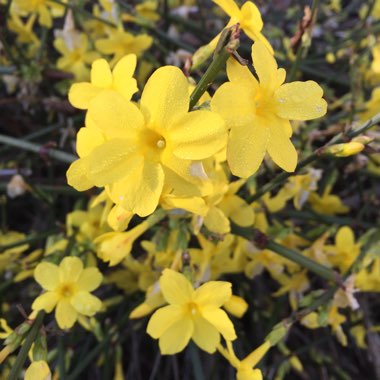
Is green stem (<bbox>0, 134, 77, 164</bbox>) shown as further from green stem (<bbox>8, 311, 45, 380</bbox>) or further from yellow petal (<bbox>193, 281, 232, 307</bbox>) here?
yellow petal (<bbox>193, 281, 232, 307</bbox>)

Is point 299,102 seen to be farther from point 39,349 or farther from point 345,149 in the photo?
point 39,349

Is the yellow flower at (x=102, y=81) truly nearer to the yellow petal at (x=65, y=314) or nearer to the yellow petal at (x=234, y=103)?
the yellow petal at (x=234, y=103)

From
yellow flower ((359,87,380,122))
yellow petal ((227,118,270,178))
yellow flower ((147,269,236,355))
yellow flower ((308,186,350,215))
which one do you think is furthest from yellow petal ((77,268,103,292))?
yellow flower ((359,87,380,122))

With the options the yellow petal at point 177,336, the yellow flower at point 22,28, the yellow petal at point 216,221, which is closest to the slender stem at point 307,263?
the yellow petal at point 216,221

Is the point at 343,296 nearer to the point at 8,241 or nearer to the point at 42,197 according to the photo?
the point at 42,197

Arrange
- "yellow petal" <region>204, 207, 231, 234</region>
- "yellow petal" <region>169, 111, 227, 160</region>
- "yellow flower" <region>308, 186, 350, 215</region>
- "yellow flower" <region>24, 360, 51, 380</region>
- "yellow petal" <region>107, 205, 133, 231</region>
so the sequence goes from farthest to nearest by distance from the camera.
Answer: "yellow flower" <region>308, 186, 350, 215</region> → "yellow petal" <region>204, 207, 231, 234</region> → "yellow flower" <region>24, 360, 51, 380</region> → "yellow petal" <region>107, 205, 133, 231</region> → "yellow petal" <region>169, 111, 227, 160</region>

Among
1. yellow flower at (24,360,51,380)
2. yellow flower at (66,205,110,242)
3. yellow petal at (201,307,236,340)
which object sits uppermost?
yellow petal at (201,307,236,340)

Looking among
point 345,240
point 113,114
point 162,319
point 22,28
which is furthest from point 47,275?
point 22,28

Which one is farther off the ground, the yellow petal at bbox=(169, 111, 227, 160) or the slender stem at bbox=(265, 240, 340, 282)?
the yellow petal at bbox=(169, 111, 227, 160)
